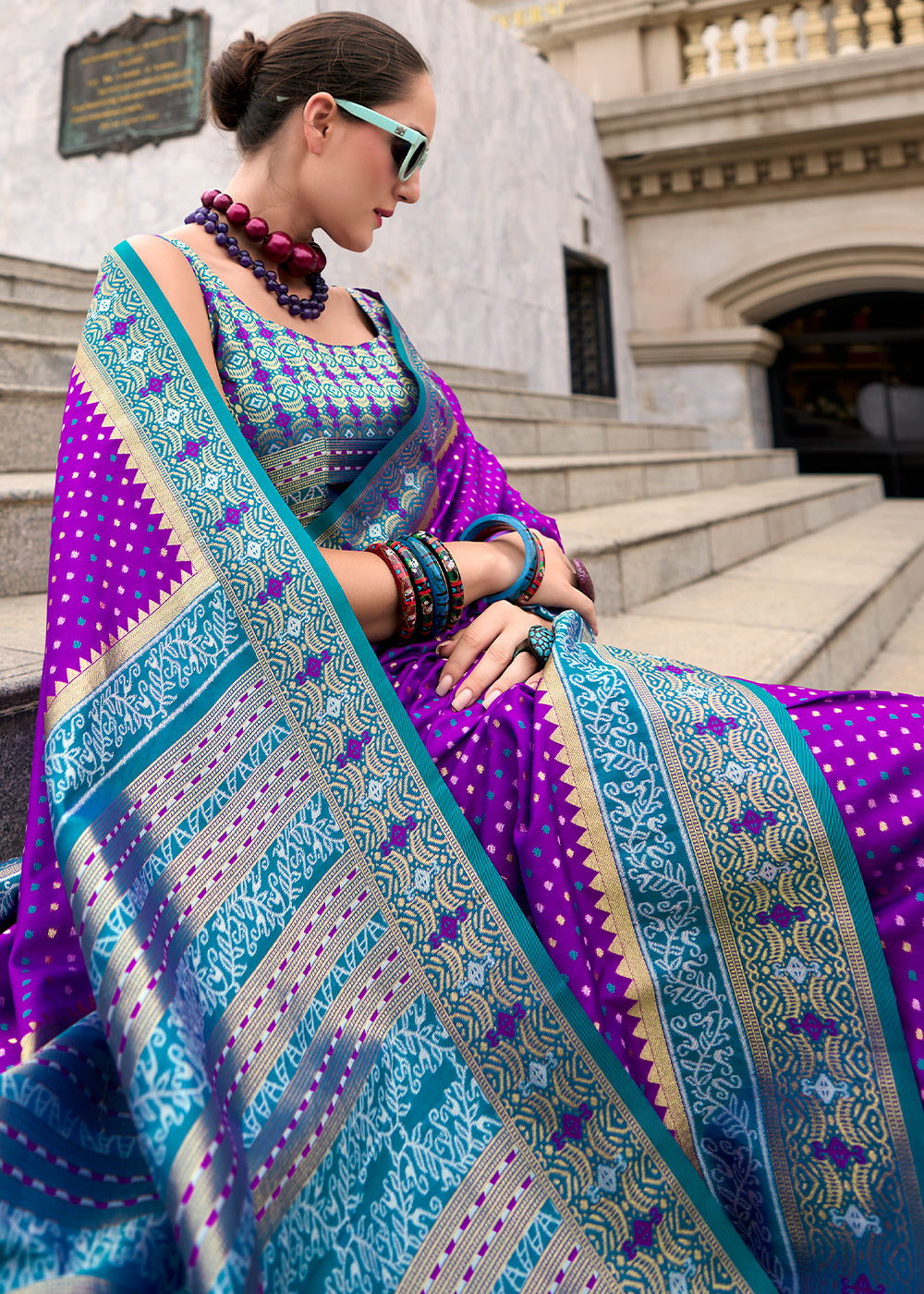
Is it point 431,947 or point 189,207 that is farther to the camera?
point 189,207

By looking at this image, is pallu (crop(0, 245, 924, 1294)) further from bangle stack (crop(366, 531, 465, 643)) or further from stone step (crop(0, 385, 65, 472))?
stone step (crop(0, 385, 65, 472))

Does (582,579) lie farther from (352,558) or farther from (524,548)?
(352,558)

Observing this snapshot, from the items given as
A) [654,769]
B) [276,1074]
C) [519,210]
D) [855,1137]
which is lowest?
[855,1137]

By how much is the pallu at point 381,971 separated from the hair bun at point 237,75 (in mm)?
665

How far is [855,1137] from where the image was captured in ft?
3.11

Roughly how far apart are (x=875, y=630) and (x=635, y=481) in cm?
160

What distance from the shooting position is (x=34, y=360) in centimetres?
317

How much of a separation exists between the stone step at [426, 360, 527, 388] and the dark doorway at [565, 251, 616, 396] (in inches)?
66.4

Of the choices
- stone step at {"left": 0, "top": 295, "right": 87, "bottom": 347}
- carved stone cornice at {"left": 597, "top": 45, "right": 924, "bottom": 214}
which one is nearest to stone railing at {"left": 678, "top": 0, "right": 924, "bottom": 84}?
carved stone cornice at {"left": 597, "top": 45, "right": 924, "bottom": 214}

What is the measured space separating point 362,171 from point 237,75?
0.90ft

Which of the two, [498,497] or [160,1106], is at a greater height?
[498,497]

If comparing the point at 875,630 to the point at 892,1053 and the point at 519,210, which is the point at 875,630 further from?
the point at 519,210

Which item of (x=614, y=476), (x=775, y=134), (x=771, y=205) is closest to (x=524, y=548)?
(x=614, y=476)

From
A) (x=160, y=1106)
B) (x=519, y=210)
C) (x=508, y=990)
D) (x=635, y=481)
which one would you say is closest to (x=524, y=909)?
(x=508, y=990)
